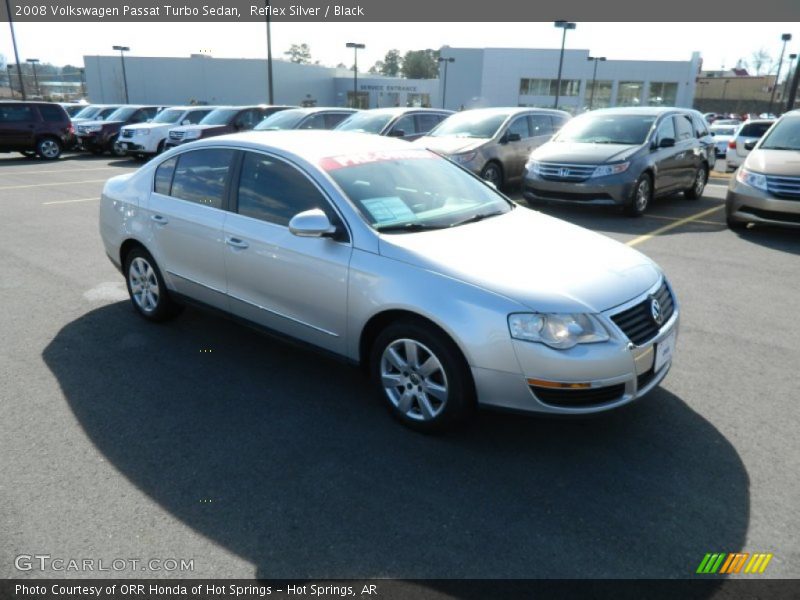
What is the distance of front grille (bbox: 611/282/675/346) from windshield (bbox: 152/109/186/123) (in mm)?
20379

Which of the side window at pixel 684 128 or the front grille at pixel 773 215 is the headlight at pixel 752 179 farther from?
the side window at pixel 684 128

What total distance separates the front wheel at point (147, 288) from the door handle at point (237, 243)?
1.07 m

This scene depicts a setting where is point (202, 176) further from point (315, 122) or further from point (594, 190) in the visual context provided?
point (315, 122)

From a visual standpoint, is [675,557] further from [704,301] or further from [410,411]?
[704,301]

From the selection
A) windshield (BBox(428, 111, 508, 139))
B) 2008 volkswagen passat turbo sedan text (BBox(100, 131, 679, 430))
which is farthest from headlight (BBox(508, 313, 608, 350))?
windshield (BBox(428, 111, 508, 139))

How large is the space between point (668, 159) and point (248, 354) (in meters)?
8.99

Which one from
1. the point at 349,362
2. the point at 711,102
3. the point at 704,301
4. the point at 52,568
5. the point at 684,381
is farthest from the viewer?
the point at 711,102

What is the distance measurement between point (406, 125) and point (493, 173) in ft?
10.6

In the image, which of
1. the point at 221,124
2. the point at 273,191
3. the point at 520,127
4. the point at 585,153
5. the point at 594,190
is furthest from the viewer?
the point at 221,124

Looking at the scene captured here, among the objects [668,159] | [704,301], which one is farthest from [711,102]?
[704,301]

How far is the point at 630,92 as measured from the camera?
7156 centimetres

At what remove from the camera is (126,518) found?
2.85 metres

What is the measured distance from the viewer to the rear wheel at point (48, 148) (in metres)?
20.3

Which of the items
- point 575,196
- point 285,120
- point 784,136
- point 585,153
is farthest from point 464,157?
point 285,120
